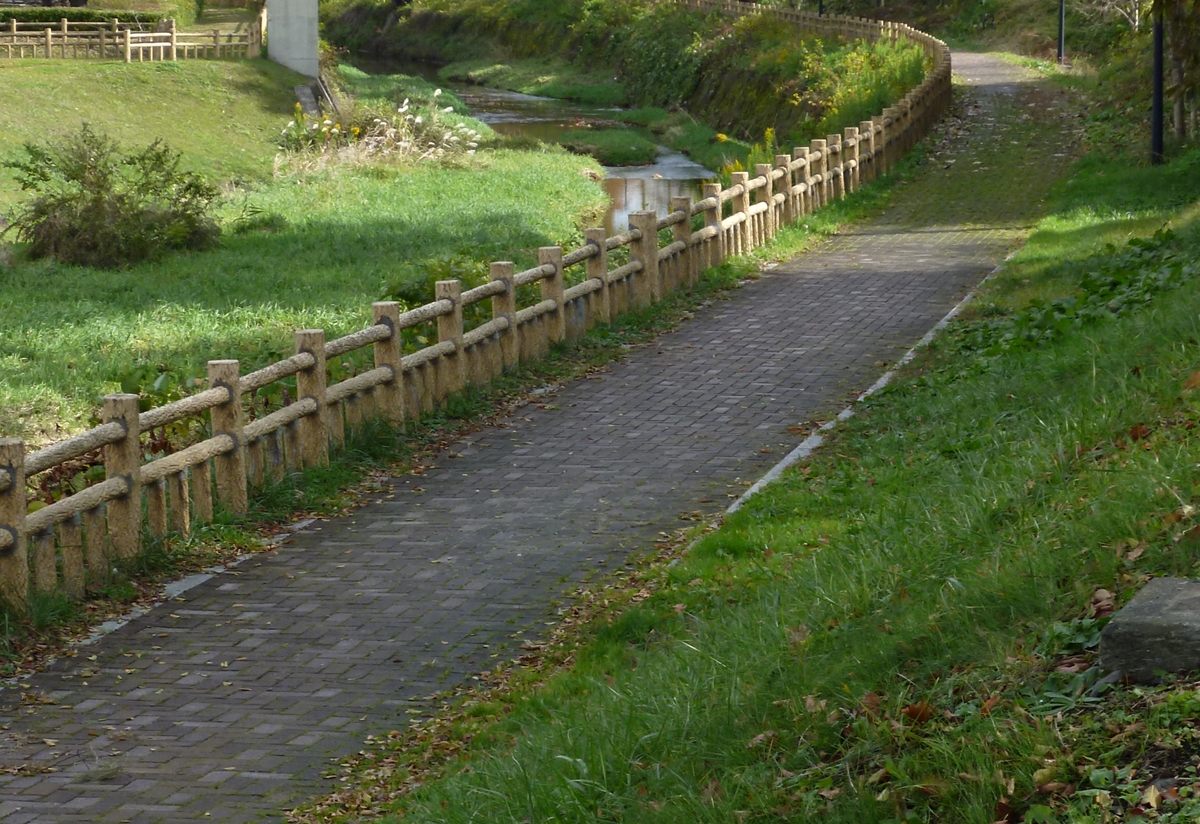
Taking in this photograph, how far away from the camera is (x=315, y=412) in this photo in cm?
1040

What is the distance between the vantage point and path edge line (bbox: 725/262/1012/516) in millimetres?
9797

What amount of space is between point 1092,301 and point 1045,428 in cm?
467

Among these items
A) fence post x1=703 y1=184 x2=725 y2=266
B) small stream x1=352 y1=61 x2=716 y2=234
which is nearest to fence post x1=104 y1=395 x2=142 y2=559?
fence post x1=703 y1=184 x2=725 y2=266

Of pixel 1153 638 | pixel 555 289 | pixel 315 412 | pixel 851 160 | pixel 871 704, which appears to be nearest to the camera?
pixel 1153 638

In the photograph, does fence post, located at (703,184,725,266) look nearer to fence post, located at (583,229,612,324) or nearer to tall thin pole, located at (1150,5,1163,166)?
fence post, located at (583,229,612,324)

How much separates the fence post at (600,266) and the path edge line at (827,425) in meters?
3.16

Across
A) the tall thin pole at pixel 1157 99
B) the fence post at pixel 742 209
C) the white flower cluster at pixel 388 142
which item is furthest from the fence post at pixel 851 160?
the white flower cluster at pixel 388 142

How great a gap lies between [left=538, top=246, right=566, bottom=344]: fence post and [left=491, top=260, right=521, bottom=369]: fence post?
0.81 meters

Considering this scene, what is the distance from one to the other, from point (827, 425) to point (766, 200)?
10.1 m

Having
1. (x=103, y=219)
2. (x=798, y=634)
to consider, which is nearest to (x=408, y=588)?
(x=798, y=634)

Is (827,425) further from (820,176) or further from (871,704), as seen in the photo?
(820,176)

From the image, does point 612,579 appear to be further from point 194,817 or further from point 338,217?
point 338,217

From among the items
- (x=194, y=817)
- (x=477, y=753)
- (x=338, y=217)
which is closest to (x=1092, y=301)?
(x=477, y=753)

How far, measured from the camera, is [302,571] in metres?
8.77
